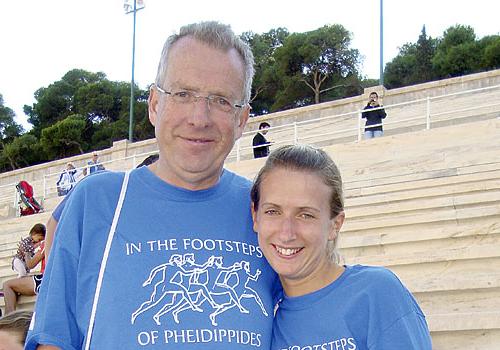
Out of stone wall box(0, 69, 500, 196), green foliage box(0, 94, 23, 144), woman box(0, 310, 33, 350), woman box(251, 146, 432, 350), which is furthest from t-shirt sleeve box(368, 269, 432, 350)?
green foliage box(0, 94, 23, 144)

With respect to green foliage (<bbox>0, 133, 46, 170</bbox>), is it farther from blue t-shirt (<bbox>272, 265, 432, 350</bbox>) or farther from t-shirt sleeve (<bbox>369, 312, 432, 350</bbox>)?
t-shirt sleeve (<bbox>369, 312, 432, 350</bbox>)

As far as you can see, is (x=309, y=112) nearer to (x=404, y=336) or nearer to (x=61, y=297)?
(x=404, y=336)

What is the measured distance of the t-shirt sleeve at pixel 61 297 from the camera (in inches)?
69.2

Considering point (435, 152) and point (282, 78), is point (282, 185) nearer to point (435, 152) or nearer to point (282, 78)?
point (435, 152)

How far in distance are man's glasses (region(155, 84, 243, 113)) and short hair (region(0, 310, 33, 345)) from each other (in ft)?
4.23

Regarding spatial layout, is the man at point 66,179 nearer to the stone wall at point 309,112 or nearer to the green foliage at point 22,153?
the stone wall at point 309,112

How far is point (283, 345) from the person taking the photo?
6.45ft

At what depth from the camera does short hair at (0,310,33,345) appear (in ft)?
8.73

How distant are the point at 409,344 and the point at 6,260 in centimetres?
865

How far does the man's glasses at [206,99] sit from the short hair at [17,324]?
4.23 ft

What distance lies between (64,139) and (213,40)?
31860 millimetres

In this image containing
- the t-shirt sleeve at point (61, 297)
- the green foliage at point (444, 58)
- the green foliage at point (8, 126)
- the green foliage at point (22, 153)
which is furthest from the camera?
the green foliage at point (8, 126)

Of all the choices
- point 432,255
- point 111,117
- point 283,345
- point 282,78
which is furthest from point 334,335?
point 111,117

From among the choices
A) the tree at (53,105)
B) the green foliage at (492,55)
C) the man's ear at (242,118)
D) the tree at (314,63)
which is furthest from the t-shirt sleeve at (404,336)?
the tree at (53,105)
